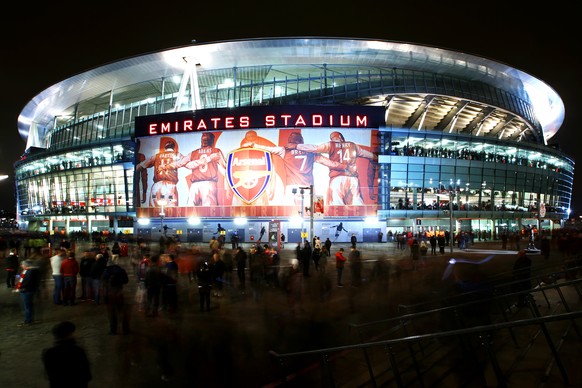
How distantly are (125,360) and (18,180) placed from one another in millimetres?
82468

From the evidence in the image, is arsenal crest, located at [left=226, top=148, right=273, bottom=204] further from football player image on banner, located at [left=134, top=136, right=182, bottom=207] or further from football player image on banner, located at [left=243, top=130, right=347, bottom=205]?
football player image on banner, located at [left=134, top=136, right=182, bottom=207]

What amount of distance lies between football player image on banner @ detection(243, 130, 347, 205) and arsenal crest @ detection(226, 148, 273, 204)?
130cm

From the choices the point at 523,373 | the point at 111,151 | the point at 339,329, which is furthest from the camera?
the point at 111,151

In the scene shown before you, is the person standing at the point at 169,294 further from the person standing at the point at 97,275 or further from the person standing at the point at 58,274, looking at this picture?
the person standing at the point at 58,274

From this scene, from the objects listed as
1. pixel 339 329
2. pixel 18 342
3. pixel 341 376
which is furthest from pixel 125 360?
pixel 339 329

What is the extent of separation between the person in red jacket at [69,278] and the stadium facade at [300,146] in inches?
830

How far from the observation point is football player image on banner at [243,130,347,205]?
141 feet

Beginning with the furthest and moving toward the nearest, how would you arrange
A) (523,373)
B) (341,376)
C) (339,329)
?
1. (339,329)
2. (341,376)
3. (523,373)

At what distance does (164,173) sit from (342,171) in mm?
20998

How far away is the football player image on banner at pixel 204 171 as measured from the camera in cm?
4484

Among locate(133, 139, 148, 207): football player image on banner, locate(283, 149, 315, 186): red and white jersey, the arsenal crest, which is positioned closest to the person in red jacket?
the arsenal crest

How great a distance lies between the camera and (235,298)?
14.0m

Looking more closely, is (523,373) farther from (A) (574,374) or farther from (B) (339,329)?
(B) (339,329)

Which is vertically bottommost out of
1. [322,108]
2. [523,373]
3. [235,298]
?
[235,298]
